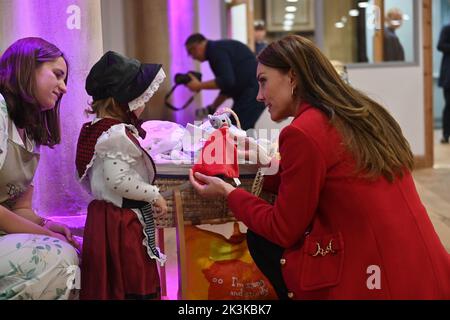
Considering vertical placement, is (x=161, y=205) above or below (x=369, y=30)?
below

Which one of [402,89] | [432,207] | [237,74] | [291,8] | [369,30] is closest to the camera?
[432,207]

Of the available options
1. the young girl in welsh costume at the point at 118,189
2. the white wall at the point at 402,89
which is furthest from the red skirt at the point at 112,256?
the white wall at the point at 402,89

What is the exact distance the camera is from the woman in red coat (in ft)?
5.44

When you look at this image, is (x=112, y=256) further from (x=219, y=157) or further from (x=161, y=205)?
(x=219, y=157)

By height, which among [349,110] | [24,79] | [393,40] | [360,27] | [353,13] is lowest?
[349,110]

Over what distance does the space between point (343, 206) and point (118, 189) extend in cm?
59

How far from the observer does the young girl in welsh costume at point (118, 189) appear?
1768 mm

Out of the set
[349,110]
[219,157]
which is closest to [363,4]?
[219,157]

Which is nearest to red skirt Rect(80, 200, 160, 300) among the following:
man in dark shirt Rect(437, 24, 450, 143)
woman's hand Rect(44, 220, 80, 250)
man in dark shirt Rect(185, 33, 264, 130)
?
woman's hand Rect(44, 220, 80, 250)

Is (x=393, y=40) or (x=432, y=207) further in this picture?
(x=393, y=40)

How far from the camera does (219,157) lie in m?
1.96

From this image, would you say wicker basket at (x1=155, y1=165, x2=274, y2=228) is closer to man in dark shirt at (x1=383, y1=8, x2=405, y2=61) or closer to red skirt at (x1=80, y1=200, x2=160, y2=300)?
red skirt at (x1=80, y1=200, x2=160, y2=300)

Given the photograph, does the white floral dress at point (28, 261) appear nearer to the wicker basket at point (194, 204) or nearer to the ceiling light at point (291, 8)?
the wicker basket at point (194, 204)
